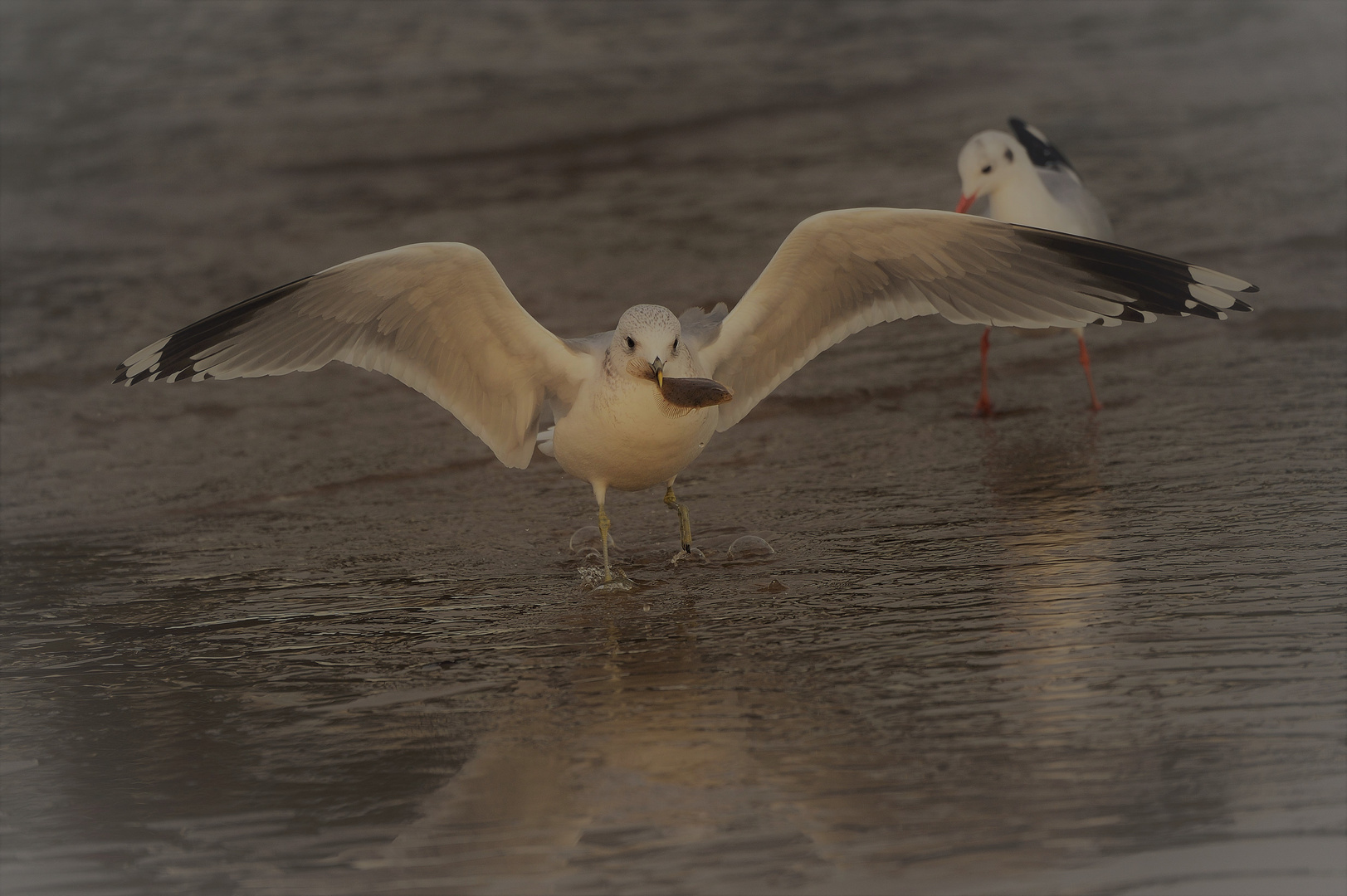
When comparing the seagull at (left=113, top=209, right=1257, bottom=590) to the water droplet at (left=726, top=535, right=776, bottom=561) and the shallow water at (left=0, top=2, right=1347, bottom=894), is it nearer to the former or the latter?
→ the water droplet at (left=726, top=535, right=776, bottom=561)

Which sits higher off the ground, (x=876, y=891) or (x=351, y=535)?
(x=351, y=535)

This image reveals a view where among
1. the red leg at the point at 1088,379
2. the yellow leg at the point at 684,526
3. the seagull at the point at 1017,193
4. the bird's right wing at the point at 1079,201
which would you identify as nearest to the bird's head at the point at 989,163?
the seagull at the point at 1017,193

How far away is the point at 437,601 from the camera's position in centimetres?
446

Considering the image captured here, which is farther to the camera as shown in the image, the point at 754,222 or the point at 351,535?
the point at 754,222

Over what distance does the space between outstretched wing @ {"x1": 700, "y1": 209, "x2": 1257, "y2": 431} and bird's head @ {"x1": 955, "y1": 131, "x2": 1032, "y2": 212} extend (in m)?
2.34

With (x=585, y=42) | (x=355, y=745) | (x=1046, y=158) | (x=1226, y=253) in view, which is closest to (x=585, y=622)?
(x=355, y=745)

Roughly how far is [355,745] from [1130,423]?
150 inches

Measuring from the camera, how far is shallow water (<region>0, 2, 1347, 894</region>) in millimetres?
2801

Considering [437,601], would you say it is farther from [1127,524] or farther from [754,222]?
[754,222]

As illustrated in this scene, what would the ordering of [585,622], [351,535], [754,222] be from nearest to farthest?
[585,622], [351,535], [754,222]

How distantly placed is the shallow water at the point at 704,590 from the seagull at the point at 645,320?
51cm

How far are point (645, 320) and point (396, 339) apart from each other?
3.34ft

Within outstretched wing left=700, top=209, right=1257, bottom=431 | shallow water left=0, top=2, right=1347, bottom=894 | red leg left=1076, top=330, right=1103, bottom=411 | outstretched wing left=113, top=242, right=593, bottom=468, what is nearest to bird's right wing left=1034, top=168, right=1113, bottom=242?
shallow water left=0, top=2, right=1347, bottom=894

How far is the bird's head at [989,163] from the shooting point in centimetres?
707
